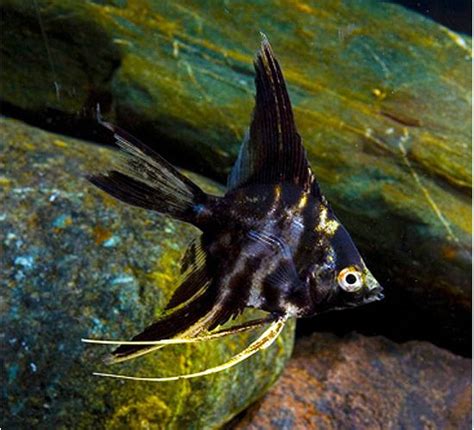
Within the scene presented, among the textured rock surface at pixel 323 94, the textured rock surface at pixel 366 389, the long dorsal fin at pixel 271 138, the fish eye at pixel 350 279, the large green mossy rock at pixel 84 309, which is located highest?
the long dorsal fin at pixel 271 138

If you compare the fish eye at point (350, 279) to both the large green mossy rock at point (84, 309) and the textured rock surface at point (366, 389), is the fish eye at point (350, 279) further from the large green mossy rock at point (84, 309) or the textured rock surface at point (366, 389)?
the textured rock surface at point (366, 389)

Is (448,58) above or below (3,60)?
above

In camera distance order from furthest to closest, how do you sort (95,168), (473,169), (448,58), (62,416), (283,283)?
1. (448,58)
2. (473,169)
3. (95,168)
4. (62,416)
5. (283,283)

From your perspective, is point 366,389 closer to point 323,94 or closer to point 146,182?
point 323,94

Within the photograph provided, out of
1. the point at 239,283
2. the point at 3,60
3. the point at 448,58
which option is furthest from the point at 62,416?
the point at 448,58

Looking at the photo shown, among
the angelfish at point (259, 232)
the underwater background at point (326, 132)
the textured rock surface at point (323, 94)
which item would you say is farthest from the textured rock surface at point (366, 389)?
the angelfish at point (259, 232)

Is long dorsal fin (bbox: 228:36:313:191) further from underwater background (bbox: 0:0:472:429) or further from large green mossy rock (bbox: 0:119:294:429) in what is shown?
underwater background (bbox: 0:0:472:429)

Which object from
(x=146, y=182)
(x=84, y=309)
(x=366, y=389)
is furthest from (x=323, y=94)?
(x=146, y=182)

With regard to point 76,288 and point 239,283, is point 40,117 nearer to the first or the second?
point 76,288

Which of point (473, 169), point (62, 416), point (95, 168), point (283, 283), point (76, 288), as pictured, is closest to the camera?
point (283, 283)
